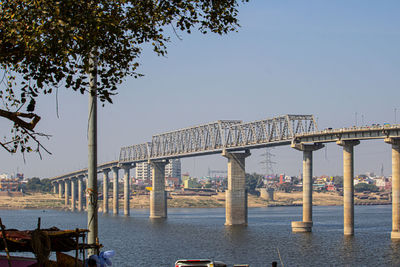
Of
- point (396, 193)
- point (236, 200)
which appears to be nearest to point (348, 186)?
point (396, 193)

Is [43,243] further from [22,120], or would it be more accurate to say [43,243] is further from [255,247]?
[255,247]

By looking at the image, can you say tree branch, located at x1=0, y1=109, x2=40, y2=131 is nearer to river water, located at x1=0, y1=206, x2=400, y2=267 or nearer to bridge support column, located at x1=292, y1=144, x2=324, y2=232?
river water, located at x1=0, y1=206, x2=400, y2=267

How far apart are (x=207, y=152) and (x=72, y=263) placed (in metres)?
176

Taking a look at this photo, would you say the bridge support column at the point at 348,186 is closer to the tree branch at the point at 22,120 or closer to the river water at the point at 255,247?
the river water at the point at 255,247

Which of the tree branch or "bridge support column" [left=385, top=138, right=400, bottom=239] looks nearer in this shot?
the tree branch

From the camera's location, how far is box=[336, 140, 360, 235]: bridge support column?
398 feet

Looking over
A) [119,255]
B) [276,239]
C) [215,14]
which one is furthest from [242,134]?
[215,14]

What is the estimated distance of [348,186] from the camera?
123 metres

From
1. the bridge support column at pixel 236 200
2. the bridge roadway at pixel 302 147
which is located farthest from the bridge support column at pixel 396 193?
the bridge support column at pixel 236 200

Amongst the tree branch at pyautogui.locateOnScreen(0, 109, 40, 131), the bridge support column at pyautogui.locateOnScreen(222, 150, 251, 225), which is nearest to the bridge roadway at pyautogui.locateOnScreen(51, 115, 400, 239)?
the bridge support column at pyautogui.locateOnScreen(222, 150, 251, 225)

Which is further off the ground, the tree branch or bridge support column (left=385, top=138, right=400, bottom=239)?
the tree branch

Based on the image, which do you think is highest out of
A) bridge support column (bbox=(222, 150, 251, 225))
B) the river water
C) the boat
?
the boat

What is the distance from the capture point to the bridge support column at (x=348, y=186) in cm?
12131

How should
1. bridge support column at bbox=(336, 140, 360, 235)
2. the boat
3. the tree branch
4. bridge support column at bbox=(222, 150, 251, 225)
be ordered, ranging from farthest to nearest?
bridge support column at bbox=(222, 150, 251, 225) → bridge support column at bbox=(336, 140, 360, 235) → the tree branch → the boat
